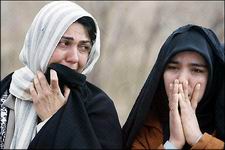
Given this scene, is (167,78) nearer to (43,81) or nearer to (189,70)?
(189,70)

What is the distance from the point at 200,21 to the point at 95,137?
949 centimetres

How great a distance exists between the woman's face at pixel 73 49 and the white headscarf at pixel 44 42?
0.03 metres

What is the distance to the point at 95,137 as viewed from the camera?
3104mm

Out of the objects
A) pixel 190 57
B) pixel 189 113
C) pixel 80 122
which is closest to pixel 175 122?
pixel 189 113

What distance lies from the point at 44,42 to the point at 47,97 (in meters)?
0.32

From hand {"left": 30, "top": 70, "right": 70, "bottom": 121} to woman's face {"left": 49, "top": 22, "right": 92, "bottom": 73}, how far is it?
0.11m

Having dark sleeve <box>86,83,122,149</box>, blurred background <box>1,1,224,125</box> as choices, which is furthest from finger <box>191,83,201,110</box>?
blurred background <box>1,1,224,125</box>

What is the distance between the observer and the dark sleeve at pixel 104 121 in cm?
316

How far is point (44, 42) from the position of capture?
131 inches

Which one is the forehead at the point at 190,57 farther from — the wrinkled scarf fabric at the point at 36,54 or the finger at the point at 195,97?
the wrinkled scarf fabric at the point at 36,54

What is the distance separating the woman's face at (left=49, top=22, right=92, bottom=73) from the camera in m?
3.25

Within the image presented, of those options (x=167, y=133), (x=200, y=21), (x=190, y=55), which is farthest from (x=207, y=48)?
(x=200, y=21)

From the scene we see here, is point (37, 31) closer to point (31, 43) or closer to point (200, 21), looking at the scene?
point (31, 43)

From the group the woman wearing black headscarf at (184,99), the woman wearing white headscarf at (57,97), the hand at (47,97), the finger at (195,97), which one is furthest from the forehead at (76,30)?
the finger at (195,97)
